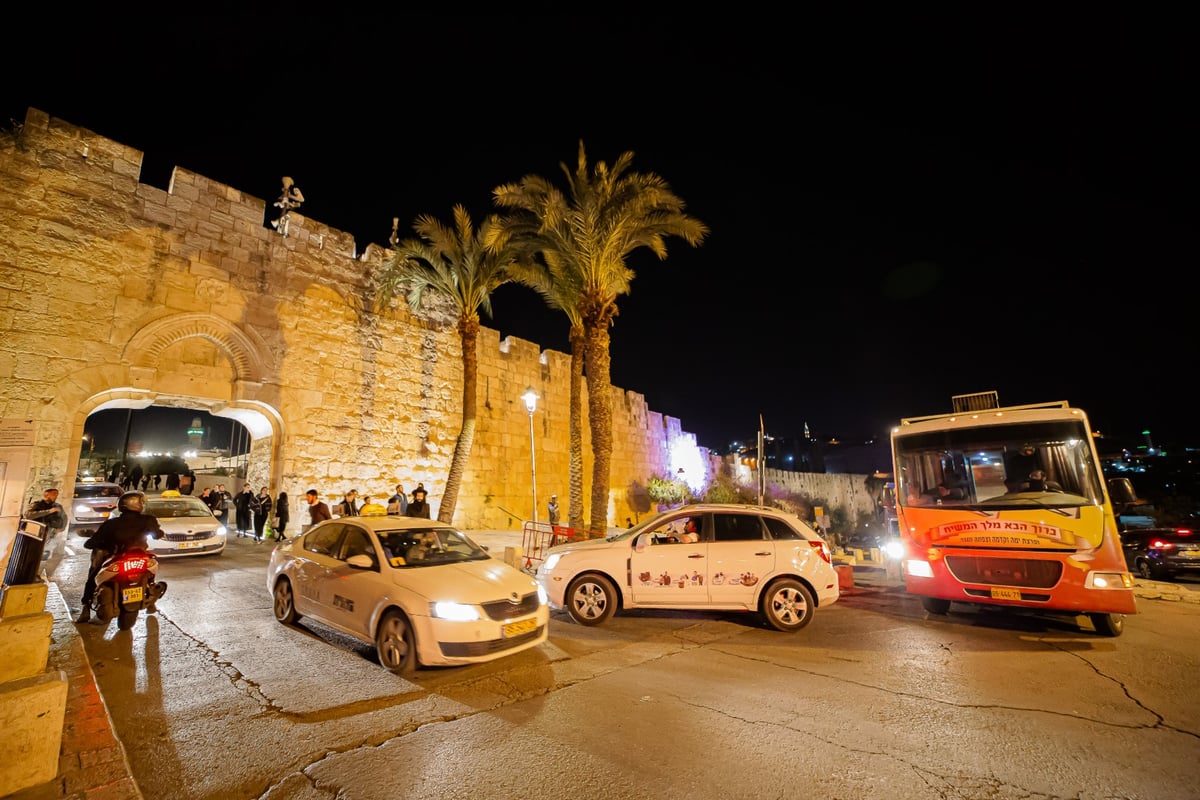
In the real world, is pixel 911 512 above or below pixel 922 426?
below

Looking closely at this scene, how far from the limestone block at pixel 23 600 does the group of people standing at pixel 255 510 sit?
8314 mm

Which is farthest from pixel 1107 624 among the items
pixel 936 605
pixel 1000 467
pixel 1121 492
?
pixel 1000 467

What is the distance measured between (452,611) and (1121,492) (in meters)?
8.25

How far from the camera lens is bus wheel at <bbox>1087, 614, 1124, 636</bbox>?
20.4ft

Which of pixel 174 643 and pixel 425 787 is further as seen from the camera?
pixel 174 643

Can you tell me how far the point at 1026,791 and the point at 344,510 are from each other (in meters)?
12.5

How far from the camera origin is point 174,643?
17.7 ft

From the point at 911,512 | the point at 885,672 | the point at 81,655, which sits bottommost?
the point at 885,672

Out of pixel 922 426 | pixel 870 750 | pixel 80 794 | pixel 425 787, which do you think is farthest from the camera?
pixel 922 426

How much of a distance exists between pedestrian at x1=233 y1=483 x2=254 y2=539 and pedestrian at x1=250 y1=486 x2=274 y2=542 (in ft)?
1.97

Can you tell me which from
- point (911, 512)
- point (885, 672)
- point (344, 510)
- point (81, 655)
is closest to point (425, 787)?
point (81, 655)

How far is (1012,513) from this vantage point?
21.1ft

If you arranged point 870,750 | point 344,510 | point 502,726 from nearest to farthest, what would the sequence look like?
point 870,750
point 502,726
point 344,510

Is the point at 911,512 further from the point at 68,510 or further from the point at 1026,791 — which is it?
the point at 68,510
